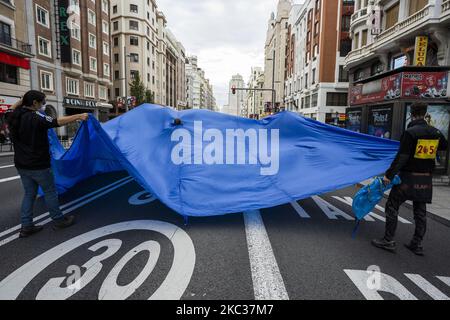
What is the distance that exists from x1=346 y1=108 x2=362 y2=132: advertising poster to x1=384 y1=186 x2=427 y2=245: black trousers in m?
9.46

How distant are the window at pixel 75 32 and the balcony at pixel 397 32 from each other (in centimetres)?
2903

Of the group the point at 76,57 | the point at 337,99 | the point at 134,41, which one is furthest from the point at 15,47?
the point at 337,99

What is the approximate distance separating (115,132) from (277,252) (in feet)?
12.6

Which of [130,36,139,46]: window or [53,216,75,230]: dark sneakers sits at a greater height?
[130,36,139,46]: window

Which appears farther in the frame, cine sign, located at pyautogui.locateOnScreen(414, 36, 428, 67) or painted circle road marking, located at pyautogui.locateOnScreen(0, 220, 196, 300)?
cine sign, located at pyautogui.locateOnScreen(414, 36, 428, 67)

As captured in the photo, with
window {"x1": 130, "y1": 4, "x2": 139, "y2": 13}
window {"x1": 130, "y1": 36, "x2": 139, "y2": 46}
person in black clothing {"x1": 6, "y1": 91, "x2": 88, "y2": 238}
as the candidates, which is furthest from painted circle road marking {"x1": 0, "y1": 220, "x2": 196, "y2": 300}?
window {"x1": 130, "y1": 4, "x2": 139, "y2": 13}

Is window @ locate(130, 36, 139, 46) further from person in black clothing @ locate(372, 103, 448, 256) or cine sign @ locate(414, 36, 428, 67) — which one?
person in black clothing @ locate(372, 103, 448, 256)

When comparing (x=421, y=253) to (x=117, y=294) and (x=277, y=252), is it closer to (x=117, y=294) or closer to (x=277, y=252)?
(x=277, y=252)

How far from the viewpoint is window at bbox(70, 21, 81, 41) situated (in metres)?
28.4

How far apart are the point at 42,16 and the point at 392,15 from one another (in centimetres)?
3022

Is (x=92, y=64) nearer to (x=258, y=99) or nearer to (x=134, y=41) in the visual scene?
(x=134, y=41)

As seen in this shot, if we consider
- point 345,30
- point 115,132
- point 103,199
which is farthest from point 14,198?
point 345,30

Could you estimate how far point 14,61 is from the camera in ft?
69.1

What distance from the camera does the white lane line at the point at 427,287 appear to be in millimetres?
2756
